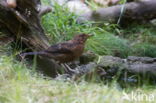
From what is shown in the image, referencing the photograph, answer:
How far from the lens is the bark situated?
6.77 meters

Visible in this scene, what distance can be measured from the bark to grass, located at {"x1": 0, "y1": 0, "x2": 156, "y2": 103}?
0.18 meters

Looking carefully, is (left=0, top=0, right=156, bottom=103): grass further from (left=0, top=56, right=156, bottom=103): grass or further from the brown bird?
the brown bird

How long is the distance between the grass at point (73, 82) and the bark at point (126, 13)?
0.18m

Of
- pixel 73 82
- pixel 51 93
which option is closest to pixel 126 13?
pixel 73 82

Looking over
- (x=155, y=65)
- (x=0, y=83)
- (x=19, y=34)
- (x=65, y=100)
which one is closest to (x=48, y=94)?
(x=65, y=100)

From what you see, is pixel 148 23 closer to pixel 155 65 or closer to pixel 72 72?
pixel 155 65

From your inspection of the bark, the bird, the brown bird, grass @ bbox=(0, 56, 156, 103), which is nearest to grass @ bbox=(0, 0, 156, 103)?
grass @ bbox=(0, 56, 156, 103)

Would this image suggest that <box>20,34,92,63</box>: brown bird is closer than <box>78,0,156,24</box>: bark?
Yes

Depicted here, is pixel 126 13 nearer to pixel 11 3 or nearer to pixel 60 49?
pixel 60 49

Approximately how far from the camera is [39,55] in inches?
174

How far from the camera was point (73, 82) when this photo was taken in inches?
138

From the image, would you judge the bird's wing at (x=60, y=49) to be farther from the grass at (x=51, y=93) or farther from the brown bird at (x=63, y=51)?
the grass at (x=51, y=93)

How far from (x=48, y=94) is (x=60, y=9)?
362 cm

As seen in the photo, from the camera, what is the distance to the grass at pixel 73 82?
2748 mm
